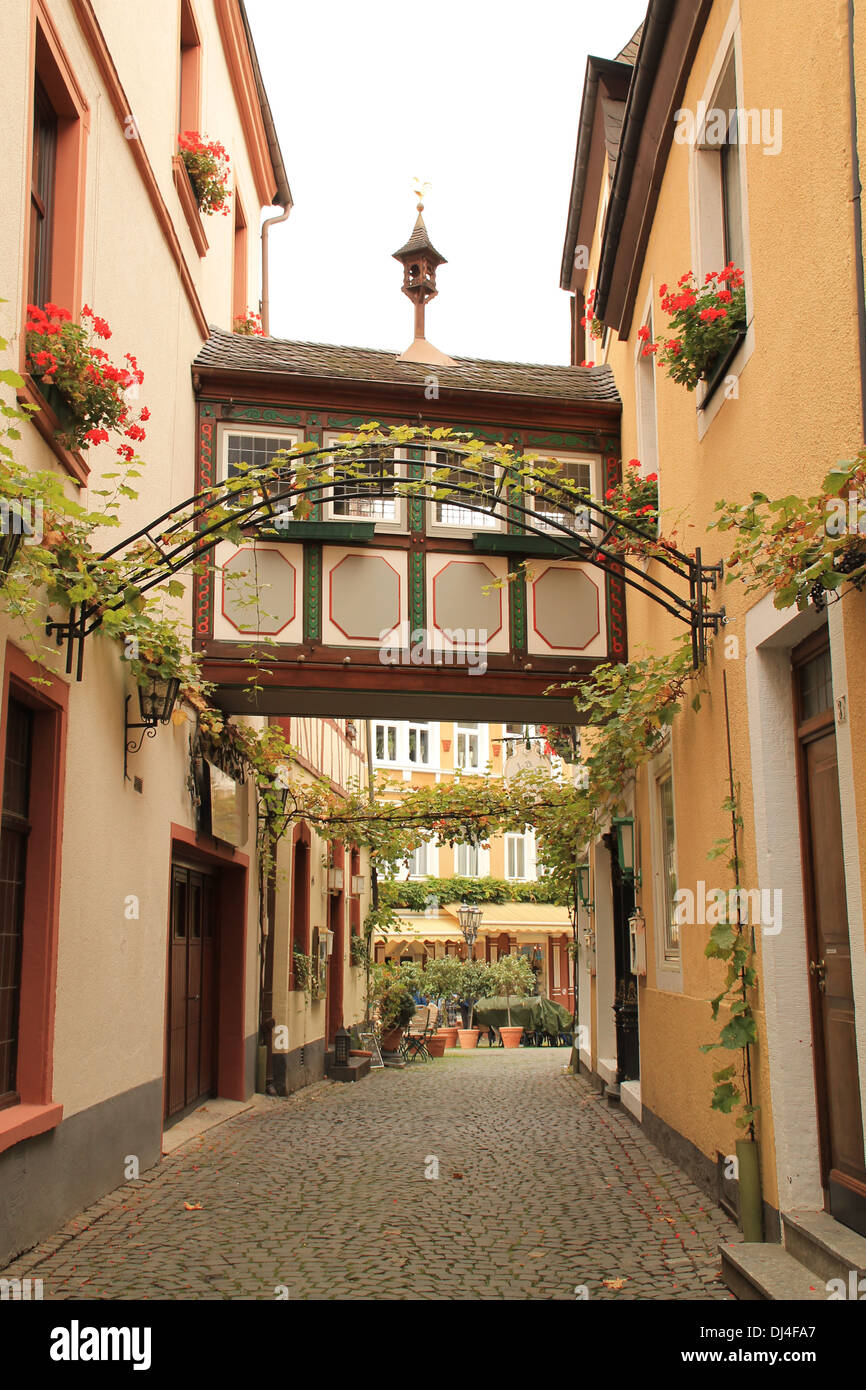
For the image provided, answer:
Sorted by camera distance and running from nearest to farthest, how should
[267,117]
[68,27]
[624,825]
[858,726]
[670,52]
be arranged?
1. [858,726]
2. [68,27]
3. [670,52]
4. [624,825]
5. [267,117]

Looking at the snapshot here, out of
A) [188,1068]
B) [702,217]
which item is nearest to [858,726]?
[702,217]

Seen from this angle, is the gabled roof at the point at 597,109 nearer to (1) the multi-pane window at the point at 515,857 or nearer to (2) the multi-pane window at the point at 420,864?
(2) the multi-pane window at the point at 420,864

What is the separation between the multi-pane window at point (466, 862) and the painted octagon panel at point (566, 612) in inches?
940

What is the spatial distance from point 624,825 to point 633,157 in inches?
197

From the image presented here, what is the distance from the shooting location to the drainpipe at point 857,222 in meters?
4.16

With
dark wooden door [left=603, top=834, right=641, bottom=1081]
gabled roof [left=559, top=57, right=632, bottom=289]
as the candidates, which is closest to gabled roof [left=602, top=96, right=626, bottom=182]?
gabled roof [left=559, top=57, right=632, bottom=289]

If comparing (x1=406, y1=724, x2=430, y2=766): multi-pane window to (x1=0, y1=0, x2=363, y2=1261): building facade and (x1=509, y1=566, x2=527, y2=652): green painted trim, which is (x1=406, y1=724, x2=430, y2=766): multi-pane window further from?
(x1=509, y1=566, x2=527, y2=652): green painted trim

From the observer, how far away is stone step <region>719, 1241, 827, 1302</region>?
14.1 feet

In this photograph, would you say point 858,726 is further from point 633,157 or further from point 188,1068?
point 188,1068

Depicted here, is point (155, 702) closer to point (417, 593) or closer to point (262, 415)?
point (417, 593)

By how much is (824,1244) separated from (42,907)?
378 cm

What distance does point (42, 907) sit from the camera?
6.04 meters

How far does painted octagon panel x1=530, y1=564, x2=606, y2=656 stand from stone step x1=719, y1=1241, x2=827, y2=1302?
5.88 meters

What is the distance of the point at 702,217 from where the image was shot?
6.89 metres
